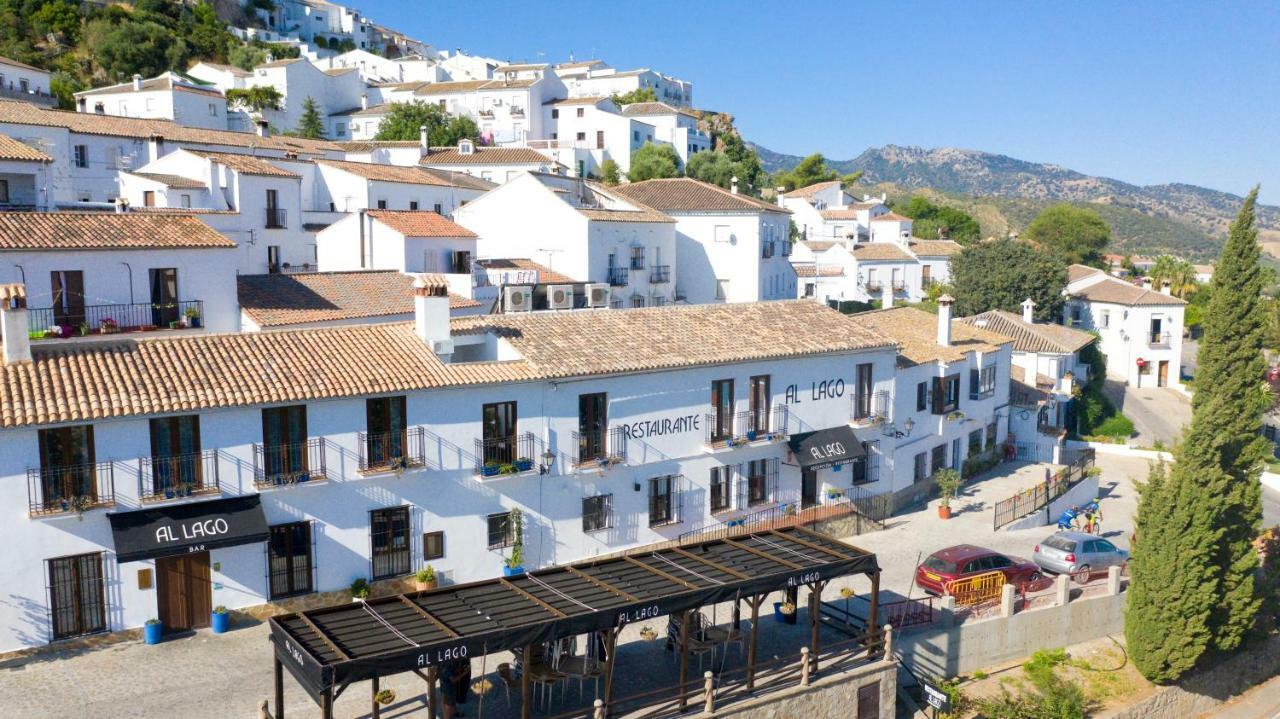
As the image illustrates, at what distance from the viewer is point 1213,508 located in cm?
2905

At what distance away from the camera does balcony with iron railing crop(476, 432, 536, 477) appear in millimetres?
26547

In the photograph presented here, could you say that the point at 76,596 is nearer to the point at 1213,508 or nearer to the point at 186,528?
the point at 186,528

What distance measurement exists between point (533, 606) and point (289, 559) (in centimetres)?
775

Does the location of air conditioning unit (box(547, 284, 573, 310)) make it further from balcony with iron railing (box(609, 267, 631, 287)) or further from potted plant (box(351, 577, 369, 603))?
potted plant (box(351, 577, 369, 603))

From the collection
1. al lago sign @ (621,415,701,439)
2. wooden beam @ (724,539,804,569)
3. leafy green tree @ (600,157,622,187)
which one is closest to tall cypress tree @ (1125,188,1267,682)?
wooden beam @ (724,539,804,569)

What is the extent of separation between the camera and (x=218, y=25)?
114 meters

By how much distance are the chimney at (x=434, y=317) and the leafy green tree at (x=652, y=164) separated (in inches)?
2445

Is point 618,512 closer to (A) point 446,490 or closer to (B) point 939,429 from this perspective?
(A) point 446,490

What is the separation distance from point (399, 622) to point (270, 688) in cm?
425

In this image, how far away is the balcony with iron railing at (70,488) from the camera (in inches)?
835

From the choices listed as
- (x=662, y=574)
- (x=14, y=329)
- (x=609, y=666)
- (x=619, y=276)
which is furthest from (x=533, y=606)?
(x=619, y=276)

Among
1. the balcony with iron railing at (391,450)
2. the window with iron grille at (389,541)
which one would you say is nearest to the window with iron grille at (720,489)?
the balcony with iron railing at (391,450)

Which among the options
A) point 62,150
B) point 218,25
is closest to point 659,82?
point 218,25

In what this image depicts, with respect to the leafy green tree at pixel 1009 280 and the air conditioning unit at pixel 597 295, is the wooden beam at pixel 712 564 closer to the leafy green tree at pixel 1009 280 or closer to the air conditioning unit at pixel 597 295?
the air conditioning unit at pixel 597 295
